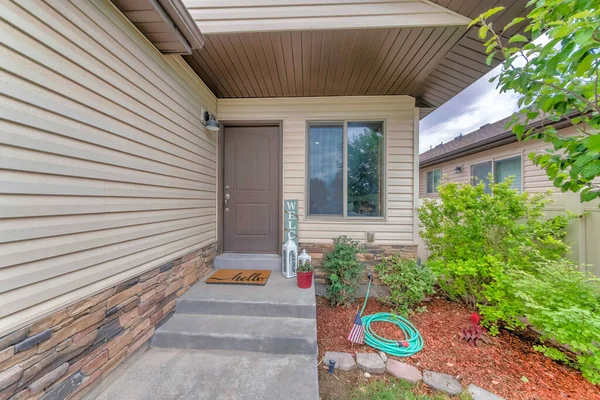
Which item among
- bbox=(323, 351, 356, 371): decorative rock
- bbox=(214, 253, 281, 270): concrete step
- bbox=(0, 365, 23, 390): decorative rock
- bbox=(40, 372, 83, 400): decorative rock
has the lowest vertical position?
bbox=(323, 351, 356, 371): decorative rock

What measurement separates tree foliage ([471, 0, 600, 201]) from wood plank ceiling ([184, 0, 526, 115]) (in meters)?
0.87

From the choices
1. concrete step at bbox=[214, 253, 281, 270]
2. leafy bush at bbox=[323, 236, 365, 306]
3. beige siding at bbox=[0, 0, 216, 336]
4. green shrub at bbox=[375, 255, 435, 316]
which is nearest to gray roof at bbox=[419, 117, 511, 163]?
green shrub at bbox=[375, 255, 435, 316]

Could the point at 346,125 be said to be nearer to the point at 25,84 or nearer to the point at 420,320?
the point at 420,320

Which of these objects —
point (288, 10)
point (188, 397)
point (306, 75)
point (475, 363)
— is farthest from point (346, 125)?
point (188, 397)

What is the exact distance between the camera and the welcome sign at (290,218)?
11.3 ft

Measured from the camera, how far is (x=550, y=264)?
8.02ft

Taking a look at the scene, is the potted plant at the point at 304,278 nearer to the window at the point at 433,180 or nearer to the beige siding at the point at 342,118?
the beige siding at the point at 342,118

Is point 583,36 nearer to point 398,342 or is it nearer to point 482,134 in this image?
point 398,342

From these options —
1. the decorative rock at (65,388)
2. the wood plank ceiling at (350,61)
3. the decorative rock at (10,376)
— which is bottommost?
the decorative rock at (65,388)

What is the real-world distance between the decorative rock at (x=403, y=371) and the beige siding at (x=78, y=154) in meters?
2.35

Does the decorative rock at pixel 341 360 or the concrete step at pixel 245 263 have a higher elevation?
the concrete step at pixel 245 263

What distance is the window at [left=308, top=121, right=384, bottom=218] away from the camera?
3.54 m

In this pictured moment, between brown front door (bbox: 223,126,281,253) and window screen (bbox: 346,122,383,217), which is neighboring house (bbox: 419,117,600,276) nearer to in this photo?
window screen (bbox: 346,122,383,217)

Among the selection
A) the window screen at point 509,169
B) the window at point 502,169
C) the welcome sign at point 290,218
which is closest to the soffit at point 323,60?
the welcome sign at point 290,218
